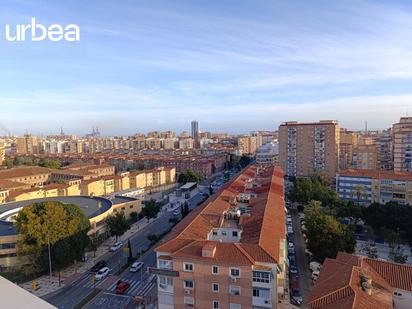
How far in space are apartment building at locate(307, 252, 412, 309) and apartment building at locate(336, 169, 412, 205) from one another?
13374mm

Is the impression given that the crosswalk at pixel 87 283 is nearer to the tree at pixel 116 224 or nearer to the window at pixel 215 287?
the tree at pixel 116 224

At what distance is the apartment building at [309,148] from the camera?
2717 centimetres

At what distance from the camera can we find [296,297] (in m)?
9.44

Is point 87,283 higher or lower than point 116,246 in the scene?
lower

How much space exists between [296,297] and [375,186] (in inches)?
509

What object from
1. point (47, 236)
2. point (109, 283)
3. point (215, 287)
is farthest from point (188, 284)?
point (47, 236)

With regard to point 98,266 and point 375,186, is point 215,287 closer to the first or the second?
point 98,266

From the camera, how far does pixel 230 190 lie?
582 inches

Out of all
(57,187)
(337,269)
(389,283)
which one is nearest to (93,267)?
(337,269)

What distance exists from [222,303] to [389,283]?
3.56 meters

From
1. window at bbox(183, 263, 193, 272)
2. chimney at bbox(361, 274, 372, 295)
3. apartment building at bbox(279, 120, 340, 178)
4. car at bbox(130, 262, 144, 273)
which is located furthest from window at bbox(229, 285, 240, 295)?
apartment building at bbox(279, 120, 340, 178)

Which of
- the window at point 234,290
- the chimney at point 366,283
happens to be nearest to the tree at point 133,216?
the window at point 234,290

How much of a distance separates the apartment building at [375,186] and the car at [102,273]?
50.0 feet

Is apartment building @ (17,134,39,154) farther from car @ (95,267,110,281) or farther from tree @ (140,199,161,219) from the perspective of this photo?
car @ (95,267,110,281)
